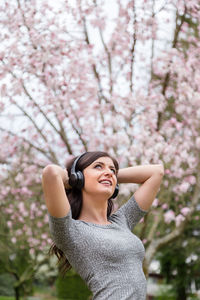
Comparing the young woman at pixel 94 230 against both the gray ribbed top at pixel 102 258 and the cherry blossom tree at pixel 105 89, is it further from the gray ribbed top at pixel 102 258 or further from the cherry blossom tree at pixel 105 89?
the cherry blossom tree at pixel 105 89

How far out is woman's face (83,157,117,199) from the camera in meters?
2.11

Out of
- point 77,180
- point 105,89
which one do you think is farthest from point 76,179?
point 105,89

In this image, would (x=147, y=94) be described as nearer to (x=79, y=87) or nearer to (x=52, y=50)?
(x=79, y=87)

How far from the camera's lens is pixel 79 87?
241 inches

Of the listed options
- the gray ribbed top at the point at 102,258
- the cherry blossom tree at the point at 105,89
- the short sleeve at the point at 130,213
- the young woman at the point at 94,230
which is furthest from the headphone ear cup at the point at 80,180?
the cherry blossom tree at the point at 105,89

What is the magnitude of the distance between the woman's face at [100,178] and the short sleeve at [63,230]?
23 cm

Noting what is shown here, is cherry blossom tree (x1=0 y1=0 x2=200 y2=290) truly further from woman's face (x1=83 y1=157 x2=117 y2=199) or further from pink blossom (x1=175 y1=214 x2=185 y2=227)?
woman's face (x1=83 y1=157 x2=117 y2=199)

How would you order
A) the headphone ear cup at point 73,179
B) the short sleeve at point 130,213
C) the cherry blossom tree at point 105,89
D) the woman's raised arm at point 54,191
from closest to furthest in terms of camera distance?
the woman's raised arm at point 54,191
the headphone ear cup at point 73,179
the short sleeve at point 130,213
the cherry blossom tree at point 105,89

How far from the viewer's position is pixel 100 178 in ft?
6.98

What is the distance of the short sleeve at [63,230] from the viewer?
6.19 feet

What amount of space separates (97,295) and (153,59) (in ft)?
16.2

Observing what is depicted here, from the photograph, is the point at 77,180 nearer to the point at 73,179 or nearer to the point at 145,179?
the point at 73,179

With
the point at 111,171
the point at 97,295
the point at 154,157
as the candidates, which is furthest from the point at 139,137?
the point at 97,295

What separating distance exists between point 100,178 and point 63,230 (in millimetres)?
337
